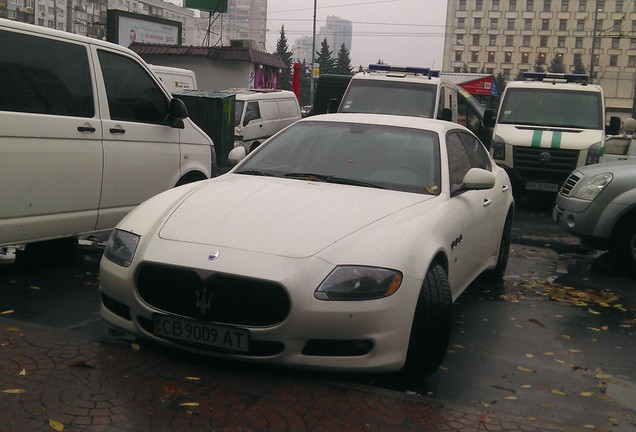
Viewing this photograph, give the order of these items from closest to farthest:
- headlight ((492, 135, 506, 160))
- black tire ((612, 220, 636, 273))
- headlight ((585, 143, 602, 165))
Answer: black tire ((612, 220, 636, 273)) < headlight ((585, 143, 602, 165)) < headlight ((492, 135, 506, 160))

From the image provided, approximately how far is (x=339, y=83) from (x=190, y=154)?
1298 cm

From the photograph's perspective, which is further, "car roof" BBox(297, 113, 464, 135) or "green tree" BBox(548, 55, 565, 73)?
"green tree" BBox(548, 55, 565, 73)

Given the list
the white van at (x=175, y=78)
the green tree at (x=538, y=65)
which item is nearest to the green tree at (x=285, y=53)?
the green tree at (x=538, y=65)

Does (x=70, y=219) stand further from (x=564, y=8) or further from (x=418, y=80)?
(x=564, y=8)

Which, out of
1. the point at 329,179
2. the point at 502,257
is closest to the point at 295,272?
the point at 329,179

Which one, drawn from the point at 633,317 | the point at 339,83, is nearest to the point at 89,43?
the point at 633,317

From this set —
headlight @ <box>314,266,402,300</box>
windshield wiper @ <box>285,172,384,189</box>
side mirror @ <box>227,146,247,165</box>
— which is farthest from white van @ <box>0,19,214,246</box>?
headlight @ <box>314,266,402,300</box>

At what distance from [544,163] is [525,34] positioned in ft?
434

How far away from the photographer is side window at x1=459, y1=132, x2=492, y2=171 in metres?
6.23

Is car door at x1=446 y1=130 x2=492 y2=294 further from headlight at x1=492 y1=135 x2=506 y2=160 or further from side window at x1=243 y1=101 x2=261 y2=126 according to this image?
side window at x1=243 y1=101 x2=261 y2=126

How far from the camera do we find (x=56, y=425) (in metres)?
3.30

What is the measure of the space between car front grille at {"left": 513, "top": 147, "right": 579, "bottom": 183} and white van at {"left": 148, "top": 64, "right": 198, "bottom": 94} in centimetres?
997

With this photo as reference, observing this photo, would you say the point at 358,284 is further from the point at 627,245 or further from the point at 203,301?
the point at 627,245

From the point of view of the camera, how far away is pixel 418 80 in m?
14.1
